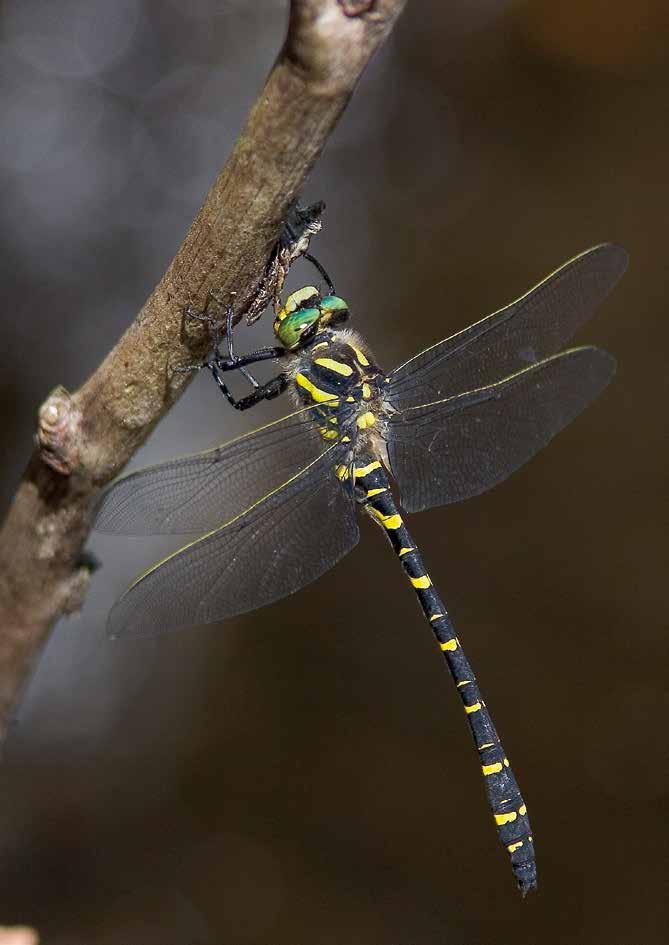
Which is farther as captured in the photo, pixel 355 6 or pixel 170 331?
pixel 170 331

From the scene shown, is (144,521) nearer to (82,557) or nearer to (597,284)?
(82,557)

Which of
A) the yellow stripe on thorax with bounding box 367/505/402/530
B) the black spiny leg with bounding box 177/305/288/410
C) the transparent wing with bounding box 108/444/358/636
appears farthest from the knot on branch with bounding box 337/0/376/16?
the yellow stripe on thorax with bounding box 367/505/402/530

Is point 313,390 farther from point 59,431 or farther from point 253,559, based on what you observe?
point 59,431

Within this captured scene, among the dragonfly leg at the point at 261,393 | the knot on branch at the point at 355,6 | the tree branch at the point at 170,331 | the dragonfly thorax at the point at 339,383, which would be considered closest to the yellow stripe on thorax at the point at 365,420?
the dragonfly thorax at the point at 339,383

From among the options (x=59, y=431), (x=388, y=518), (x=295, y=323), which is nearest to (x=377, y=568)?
(x=388, y=518)

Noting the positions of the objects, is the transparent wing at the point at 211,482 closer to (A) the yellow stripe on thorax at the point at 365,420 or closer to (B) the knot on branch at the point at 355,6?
(A) the yellow stripe on thorax at the point at 365,420

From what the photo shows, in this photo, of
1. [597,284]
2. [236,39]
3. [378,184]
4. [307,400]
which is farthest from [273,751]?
[236,39]
